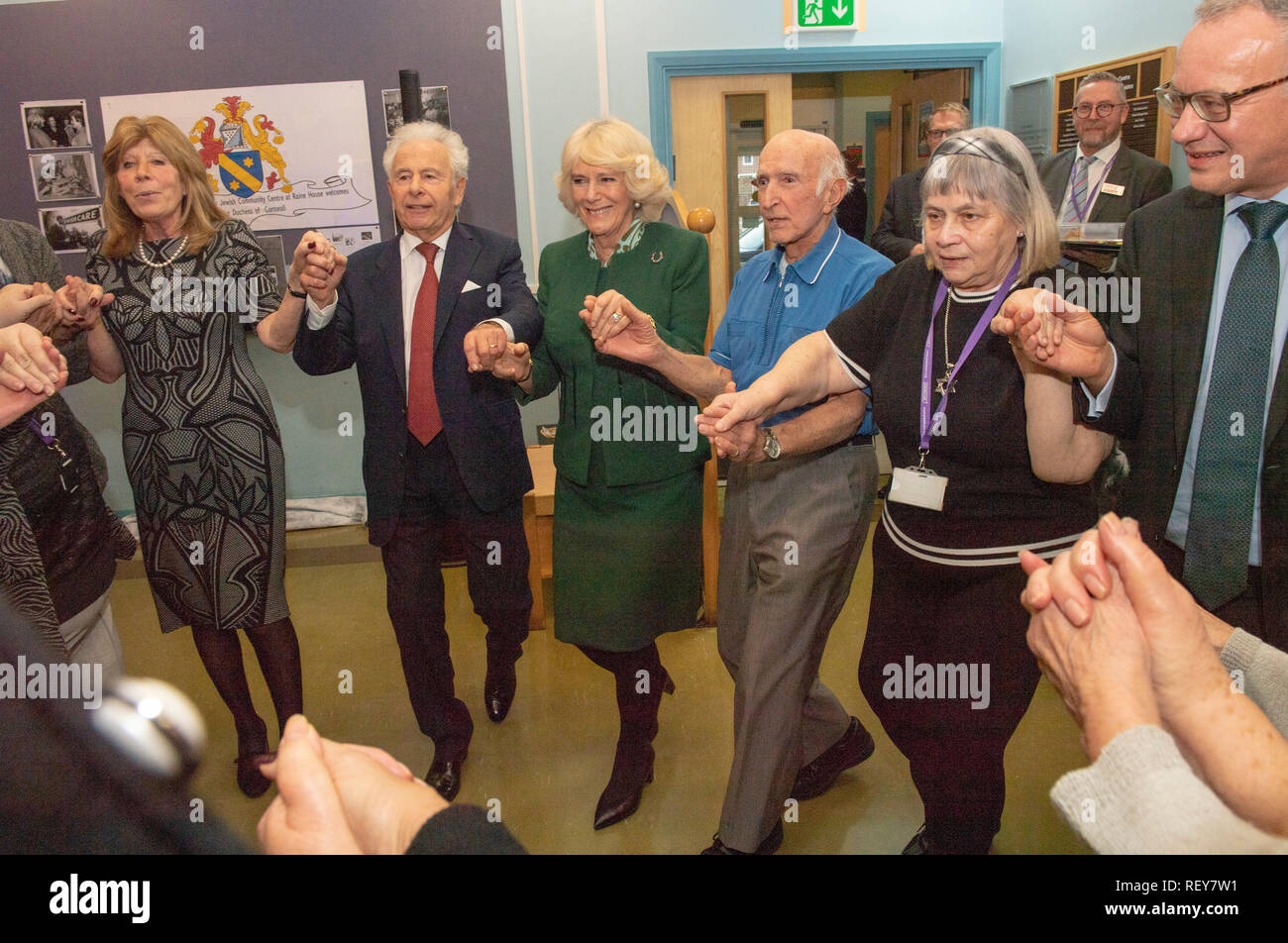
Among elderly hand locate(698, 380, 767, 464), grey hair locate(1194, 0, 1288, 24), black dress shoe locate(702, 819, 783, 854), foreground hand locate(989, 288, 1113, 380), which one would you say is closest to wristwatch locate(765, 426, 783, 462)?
elderly hand locate(698, 380, 767, 464)

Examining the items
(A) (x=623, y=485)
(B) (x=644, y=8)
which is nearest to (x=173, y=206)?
(A) (x=623, y=485)

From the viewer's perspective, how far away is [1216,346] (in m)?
1.56

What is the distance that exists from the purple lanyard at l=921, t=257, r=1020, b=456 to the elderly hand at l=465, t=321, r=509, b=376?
35.5 inches

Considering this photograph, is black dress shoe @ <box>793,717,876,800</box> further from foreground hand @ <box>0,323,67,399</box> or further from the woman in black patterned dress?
foreground hand @ <box>0,323,67,399</box>

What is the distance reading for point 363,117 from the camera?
4578 mm

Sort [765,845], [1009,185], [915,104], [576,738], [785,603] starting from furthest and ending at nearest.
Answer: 1. [915,104]
2. [576,738]
3. [765,845]
4. [785,603]
5. [1009,185]

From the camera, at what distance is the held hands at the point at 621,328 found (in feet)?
6.41

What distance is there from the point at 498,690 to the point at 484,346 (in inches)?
49.5

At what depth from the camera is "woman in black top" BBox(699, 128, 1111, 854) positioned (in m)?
1.67

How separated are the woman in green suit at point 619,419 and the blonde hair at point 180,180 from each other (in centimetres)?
85

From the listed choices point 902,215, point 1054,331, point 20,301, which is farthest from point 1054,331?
point 902,215

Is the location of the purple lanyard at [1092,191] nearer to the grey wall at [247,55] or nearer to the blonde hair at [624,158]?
the blonde hair at [624,158]

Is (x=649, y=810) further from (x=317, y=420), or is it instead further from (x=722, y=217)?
(x=722, y=217)

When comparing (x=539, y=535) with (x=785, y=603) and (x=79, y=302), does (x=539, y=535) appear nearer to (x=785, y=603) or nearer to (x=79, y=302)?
(x=785, y=603)
